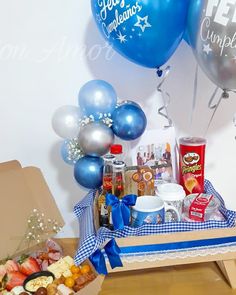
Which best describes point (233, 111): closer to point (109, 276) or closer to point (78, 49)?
point (78, 49)

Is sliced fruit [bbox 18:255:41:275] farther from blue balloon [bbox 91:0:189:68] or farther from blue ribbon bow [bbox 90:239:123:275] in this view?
blue balloon [bbox 91:0:189:68]

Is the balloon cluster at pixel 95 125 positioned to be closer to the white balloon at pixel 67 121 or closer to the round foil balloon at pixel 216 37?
the white balloon at pixel 67 121

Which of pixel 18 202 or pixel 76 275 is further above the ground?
pixel 18 202

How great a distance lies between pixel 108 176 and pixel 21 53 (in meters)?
0.49

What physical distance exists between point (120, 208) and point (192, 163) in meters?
0.28

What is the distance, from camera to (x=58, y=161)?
1314 millimetres

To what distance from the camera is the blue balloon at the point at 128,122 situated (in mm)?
1044

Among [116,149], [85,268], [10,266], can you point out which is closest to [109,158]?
[116,149]

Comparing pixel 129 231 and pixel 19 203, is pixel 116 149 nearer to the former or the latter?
pixel 129 231

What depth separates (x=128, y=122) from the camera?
3.42ft

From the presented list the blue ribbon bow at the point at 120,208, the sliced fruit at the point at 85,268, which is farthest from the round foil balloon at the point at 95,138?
the sliced fruit at the point at 85,268

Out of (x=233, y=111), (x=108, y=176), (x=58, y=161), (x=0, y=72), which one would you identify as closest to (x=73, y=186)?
(x=58, y=161)

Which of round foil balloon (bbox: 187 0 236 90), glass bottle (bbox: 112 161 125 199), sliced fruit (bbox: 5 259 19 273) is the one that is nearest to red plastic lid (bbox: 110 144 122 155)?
glass bottle (bbox: 112 161 125 199)

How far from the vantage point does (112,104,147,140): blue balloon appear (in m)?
1.04
